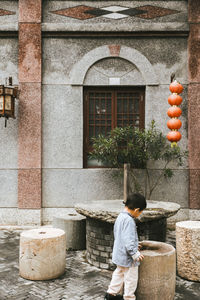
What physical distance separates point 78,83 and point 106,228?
4.22 m

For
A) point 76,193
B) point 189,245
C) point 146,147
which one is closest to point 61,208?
point 76,193

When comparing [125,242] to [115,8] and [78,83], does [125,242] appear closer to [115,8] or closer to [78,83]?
[78,83]

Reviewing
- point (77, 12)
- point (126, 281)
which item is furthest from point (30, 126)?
point (126, 281)

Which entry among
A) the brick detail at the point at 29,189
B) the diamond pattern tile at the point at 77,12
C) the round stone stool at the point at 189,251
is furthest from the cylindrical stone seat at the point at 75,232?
the diamond pattern tile at the point at 77,12

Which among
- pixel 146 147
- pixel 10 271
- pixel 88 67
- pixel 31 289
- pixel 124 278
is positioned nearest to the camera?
pixel 124 278

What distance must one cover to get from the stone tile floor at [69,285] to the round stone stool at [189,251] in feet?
0.46

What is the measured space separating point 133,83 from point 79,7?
2.49 meters

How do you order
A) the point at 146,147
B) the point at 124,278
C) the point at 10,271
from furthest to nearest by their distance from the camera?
1. the point at 146,147
2. the point at 10,271
3. the point at 124,278

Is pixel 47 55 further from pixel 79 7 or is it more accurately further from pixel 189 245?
pixel 189 245

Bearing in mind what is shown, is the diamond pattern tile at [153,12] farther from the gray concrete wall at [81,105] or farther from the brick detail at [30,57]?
the brick detail at [30,57]

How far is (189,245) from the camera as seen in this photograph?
4473 millimetres

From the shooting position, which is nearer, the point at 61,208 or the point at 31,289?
the point at 31,289

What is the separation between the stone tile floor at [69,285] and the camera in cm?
404

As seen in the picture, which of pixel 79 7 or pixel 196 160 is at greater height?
pixel 79 7
